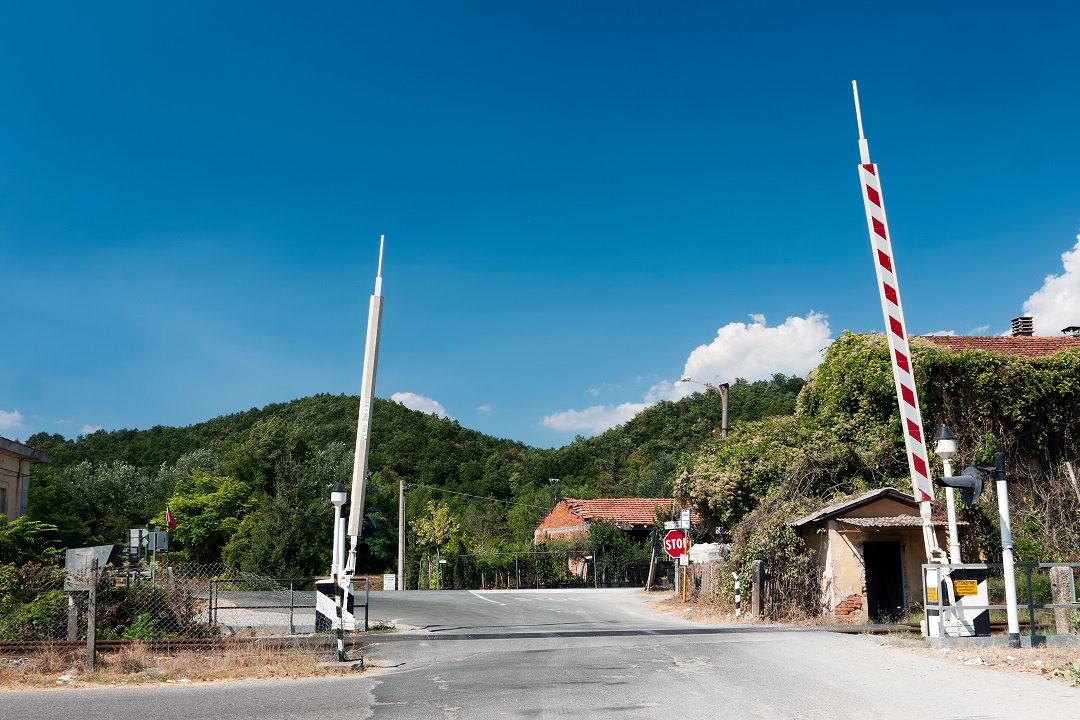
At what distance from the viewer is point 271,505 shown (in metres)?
45.5

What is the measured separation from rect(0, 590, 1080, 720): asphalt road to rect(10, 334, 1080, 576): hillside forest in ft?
28.0

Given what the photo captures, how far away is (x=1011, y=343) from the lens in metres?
28.2

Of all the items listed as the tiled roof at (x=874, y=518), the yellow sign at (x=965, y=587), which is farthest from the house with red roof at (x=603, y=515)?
the yellow sign at (x=965, y=587)

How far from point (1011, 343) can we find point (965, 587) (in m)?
18.7

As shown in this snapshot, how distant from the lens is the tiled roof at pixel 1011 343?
27.2 m

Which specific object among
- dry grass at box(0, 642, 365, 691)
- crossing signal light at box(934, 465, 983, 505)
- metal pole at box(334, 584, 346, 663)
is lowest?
dry grass at box(0, 642, 365, 691)

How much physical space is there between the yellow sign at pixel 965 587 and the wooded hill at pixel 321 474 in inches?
991

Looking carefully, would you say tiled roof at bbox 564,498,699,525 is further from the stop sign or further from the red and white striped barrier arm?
the red and white striped barrier arm

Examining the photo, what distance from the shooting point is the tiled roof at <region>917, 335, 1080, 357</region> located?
2725cm

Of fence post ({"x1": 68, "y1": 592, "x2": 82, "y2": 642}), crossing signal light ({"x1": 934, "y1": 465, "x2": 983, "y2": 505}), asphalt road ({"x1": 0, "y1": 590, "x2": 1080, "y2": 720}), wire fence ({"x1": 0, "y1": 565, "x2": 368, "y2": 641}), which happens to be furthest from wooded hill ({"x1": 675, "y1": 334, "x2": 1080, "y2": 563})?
fence post ({"x1": 68, "y1": 592, "x2": 82, "y2": 642})

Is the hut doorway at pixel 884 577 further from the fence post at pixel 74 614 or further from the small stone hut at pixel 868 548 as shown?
the fence post at pixel 74 614

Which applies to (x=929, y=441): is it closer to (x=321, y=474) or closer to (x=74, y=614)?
(x=74, y=614)

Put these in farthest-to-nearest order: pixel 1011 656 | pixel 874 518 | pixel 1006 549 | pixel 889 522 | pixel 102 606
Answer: pixel 874 518 < pixel 889 522 < pixel 102 606 < pixel 1006 549 < pixel 1011 656

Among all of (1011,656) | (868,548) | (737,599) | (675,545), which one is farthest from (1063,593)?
(675,545)
